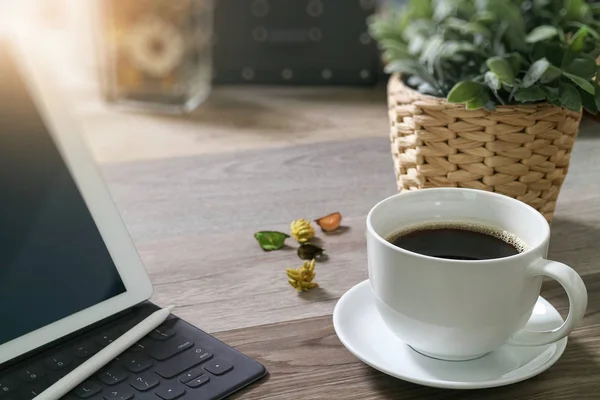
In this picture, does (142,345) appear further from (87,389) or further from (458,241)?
(458,241)

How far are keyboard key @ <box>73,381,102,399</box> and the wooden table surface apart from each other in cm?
10

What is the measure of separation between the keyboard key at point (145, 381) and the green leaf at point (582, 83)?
15.8 inches

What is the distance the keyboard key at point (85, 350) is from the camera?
55 cm

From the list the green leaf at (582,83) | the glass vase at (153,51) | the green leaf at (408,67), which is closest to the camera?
the green leaf at (582,83)

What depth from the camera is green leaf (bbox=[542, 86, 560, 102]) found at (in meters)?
0.65

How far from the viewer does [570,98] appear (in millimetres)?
648

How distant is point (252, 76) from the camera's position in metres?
1.23

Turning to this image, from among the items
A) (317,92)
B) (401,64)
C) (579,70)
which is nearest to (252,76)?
(317,92)

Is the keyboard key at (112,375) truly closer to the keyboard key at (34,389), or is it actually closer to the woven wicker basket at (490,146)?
the keyboard key at (34,389)

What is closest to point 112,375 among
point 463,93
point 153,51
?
point 463,93

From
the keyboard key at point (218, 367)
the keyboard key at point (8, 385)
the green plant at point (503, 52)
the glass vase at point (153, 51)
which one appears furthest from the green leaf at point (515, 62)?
the glass vase at point (153, 51)

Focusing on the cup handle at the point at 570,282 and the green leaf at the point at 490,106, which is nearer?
the cup handle at the point at 570,282

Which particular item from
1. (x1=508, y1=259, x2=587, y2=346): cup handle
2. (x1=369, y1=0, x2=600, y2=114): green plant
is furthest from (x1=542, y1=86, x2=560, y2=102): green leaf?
(x1=508, y1=259, x2=587, y2=346): cup handle

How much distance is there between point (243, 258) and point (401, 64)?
0.24 metres
